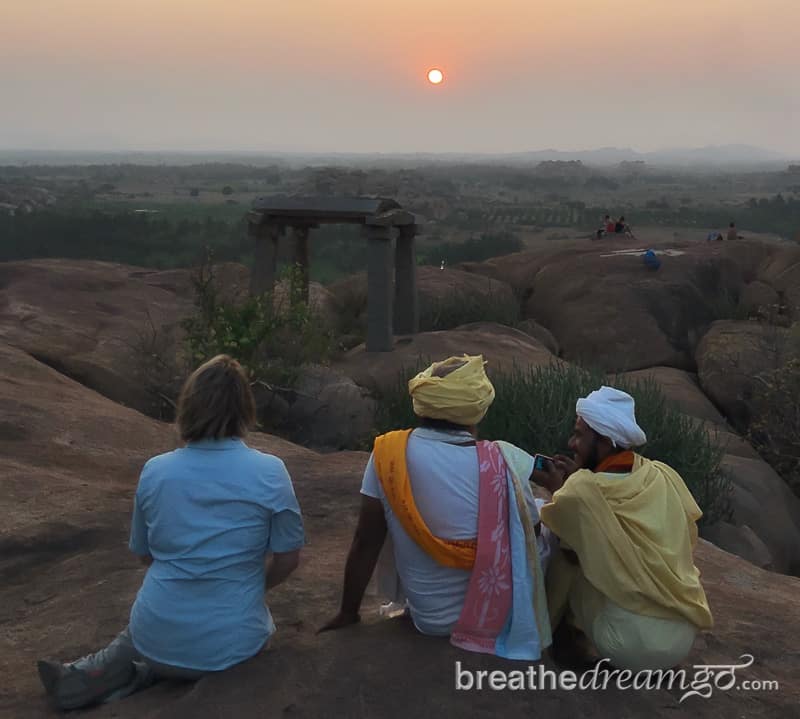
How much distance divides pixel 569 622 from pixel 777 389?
7759mm

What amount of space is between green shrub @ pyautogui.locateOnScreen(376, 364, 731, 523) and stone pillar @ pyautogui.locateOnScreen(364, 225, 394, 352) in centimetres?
467

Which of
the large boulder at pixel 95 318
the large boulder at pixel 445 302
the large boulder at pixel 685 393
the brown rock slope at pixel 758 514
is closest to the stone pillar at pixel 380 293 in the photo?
the large boulder at pixel 95 318

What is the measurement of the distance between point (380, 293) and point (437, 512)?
9.42 meters

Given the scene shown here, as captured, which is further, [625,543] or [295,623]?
[295,623]

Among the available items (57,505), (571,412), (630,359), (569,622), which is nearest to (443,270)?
(630,359)

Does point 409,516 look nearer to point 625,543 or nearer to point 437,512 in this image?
point 437,512

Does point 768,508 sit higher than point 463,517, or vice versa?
point 463,517

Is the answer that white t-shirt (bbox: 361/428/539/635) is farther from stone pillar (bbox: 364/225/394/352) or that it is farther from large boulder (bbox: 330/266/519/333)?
large boulder (bbox: 330/266/519/333)

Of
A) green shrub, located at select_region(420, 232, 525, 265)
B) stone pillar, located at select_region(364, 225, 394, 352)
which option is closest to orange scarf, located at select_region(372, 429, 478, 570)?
stone pillar, located at select_region(364, 225, 394, 352)

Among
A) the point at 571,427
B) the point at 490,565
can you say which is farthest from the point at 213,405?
the point at 571,427

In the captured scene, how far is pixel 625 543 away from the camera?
328 centimetres

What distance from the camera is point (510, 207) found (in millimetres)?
77250

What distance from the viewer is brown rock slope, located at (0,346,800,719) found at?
329 cm

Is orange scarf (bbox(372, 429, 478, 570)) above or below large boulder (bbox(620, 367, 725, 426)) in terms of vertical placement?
above
